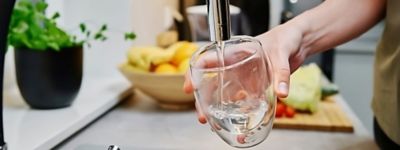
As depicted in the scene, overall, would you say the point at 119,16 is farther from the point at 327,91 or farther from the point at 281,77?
the point at 281,77

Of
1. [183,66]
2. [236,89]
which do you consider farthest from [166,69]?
[236,89]

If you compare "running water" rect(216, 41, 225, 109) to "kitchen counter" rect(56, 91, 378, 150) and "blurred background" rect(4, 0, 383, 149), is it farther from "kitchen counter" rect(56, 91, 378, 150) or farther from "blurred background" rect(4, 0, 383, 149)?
"blurred background" rect(4, 0, 383, 149)

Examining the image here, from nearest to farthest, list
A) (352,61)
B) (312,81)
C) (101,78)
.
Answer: (312,81), (101,78), (352,61)

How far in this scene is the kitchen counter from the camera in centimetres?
88

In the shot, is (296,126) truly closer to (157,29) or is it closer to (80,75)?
(80,75)

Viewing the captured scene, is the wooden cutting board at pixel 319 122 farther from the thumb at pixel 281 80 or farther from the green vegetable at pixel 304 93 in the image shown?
the thumb at pixel 281 80

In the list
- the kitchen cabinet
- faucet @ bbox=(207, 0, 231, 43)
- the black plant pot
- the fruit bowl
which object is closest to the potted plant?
the black plant pot

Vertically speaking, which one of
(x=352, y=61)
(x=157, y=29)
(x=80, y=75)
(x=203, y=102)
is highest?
(x=203, y=102)

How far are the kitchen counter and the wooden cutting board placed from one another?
1 cm

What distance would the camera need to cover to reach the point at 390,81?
0.83 meters

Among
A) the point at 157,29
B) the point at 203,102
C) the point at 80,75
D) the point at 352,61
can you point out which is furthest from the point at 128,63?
the point at 352,61

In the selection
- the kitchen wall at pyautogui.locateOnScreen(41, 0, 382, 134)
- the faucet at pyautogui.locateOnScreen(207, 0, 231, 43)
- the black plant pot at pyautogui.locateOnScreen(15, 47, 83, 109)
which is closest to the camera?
the faucet at pyautogui.locateOnScreen(207, 0, 231, 43)

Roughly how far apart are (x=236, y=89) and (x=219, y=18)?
0.18 m

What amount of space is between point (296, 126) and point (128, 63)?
0.37 meters
